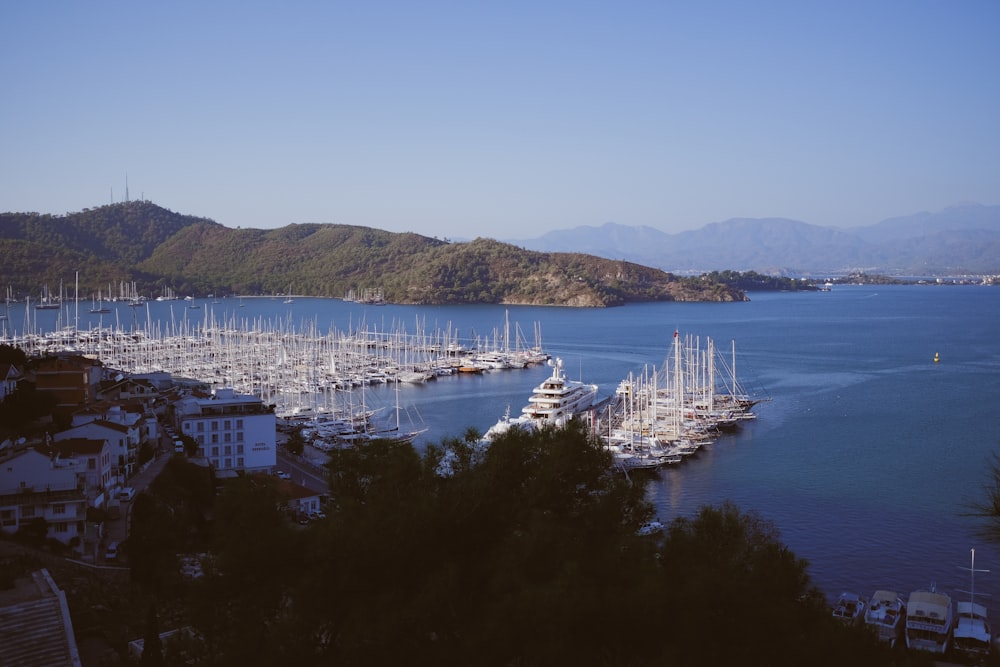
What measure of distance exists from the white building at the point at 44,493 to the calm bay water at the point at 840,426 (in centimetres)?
826

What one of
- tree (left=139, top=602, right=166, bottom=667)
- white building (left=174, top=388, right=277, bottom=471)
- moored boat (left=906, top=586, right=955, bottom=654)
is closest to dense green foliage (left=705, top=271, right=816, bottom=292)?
white building (left=174, top=388, right=277, bottom=471)

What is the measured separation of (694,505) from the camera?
45.8 feet

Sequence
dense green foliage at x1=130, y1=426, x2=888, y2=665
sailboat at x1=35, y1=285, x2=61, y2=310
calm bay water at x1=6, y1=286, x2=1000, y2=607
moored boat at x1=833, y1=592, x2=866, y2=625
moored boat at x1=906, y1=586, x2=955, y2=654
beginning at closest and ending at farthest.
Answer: dense green foliage at x1=130, y1=426, x2=888, y2=665
moored boat at x1=906, y1=586, x2=955, y2=654
moored boat at x1=833, y1=592, x2=866, y2=625
calm bay water at x1=6, y1=286, x2=1000, y2=607
sailboat at x1=35, y1=285, x2=61, y2=310

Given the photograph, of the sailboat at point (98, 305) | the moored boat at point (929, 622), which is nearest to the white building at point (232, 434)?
the moored boat at point (929, 622)

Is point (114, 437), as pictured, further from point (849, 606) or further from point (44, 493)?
point (849, 606)

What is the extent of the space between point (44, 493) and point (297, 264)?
286ft

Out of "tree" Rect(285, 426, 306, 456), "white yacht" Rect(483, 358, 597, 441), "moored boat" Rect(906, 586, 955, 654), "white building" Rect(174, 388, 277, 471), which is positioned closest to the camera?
"moored boat" Rect(906, 586, 955, 654)

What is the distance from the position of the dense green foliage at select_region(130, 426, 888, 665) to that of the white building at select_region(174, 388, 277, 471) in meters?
9.75

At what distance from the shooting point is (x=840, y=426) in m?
20.2

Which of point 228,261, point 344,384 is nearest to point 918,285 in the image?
point 228,261

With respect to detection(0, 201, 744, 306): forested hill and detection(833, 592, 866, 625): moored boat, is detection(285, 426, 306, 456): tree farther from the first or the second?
detection(0, 201, 744, 306): forested hill

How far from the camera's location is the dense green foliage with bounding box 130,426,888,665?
13.1 feet

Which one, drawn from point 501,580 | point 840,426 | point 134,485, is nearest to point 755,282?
point 840,426

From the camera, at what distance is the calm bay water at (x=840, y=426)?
1201 cm
